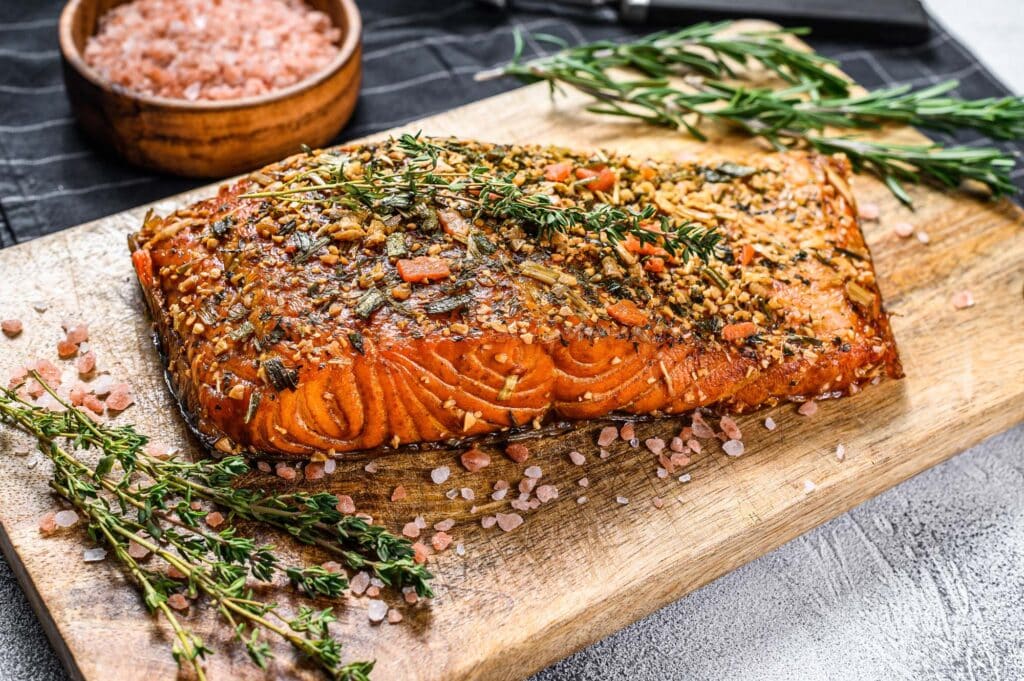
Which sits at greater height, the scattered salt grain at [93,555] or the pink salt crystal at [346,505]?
the pink salt crystal at [346,505]

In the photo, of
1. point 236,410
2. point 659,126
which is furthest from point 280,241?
point 659,126

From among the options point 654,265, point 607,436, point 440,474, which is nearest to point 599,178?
point 654,265

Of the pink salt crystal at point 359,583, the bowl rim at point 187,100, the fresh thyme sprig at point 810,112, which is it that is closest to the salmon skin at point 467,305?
the pink salt crystal at point 359,583

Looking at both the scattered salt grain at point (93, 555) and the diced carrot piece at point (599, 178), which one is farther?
the diced carrot piece at point (599, 178)

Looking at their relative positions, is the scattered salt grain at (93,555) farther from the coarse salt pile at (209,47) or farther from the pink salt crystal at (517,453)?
the coarse salt pile at (209,47)

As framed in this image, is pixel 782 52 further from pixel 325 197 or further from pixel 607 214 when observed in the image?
pixel 325 197

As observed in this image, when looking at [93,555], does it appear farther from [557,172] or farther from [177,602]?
[557,172]

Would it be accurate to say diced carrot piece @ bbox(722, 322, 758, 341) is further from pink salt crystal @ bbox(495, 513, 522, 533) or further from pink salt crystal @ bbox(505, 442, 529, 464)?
pink salt crystal @ bbox(495, 513, 522, 533)
